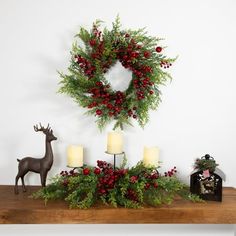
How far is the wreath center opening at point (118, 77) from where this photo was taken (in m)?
2.00

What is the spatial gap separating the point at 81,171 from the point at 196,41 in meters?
0.93

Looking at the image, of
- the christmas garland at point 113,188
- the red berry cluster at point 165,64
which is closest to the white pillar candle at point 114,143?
the christmas garland at point 113,188

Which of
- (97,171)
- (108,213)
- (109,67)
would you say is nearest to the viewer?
(108,213)

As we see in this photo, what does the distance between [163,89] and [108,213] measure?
741mm

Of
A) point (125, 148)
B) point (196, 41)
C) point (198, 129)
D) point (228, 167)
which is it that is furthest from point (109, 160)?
point (196, 41)

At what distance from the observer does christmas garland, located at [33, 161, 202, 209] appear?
172 cm

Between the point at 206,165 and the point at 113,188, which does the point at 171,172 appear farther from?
the point at 113,188

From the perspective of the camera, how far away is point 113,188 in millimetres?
1749

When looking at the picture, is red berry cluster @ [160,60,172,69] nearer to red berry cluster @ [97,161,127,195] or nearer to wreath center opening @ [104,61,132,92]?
wreath center opening @ [104,61,132,92]

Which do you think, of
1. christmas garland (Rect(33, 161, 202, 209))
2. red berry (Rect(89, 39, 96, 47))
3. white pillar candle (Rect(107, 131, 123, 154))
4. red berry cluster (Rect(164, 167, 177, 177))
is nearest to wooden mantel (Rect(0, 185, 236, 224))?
christmas garland (Rect(33, 161, 202, 209))

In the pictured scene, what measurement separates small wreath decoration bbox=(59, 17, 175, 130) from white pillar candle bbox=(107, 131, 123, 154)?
124mm

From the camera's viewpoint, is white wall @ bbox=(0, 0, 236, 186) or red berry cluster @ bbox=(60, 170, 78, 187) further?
white wall @ bbox=(0, 0, 236, 186)

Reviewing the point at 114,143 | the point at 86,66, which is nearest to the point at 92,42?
the point at 86,66

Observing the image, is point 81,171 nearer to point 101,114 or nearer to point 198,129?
point 101,114
